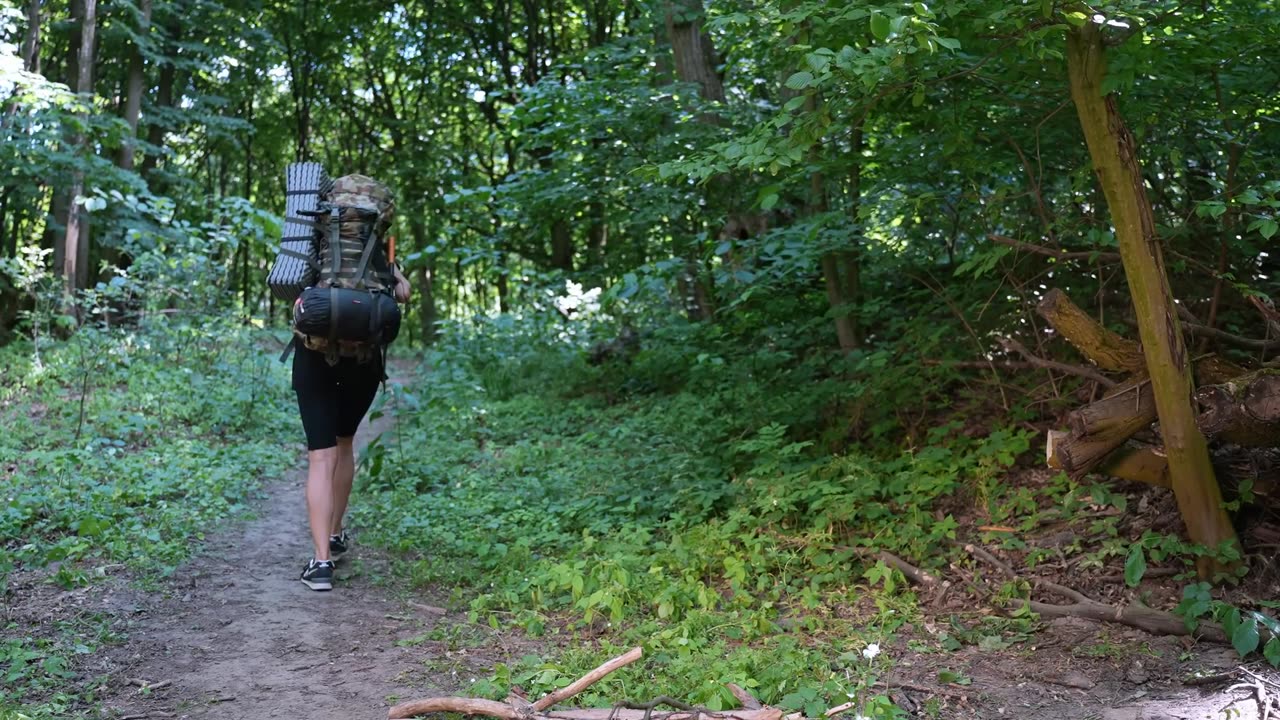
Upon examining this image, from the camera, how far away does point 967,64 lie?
4.76 metres

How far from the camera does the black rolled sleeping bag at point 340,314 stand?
15.1ft

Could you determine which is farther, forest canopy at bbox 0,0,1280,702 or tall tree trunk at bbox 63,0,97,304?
tall tree trunk at bbox 63,0,97,304

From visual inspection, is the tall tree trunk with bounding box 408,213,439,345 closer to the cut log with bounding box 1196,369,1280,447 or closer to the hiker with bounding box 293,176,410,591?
the hiker with bounding box 293,176,410,591

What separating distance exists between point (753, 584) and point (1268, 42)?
355 cm

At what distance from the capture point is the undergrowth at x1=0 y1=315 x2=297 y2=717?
3885 mm

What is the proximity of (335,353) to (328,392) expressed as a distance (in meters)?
0.24

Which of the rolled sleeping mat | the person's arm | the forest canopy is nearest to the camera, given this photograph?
the forest canopy

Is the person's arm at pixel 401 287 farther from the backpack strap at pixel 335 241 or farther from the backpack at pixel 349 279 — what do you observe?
the backpack strap at pixel 335 241

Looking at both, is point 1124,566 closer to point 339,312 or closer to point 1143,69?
point 1143,69

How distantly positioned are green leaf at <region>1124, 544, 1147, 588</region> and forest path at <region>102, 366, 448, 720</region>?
3089 millimetres

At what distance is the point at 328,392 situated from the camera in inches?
194

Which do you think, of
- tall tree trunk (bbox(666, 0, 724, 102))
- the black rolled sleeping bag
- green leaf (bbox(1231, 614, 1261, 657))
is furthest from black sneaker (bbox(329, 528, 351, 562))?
tall tree trunk (bbox(666, 0, 724, 102))

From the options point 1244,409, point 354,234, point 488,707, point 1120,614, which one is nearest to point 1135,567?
point 1120,614

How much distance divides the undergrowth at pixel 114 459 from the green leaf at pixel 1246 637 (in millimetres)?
4273
